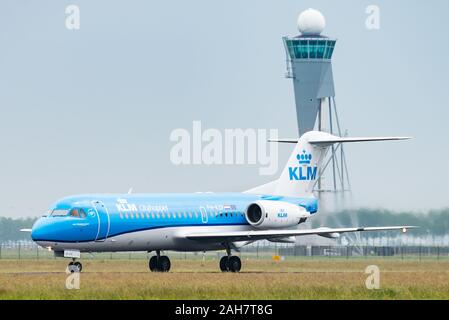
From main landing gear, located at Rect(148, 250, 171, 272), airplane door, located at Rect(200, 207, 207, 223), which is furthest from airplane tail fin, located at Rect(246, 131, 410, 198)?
main landing gear, located at Rect(148, 250, 171, 272)

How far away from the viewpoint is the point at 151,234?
6650 centimetres

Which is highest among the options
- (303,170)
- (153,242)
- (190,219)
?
(303,170)

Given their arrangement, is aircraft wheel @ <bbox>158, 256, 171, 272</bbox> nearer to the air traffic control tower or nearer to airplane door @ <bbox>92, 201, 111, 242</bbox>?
airplane door @ <bbox>92, 201, 111, 242</bbox>

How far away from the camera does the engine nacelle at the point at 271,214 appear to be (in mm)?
69750

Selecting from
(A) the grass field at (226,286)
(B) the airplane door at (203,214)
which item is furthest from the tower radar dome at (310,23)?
(A) the grass field at (226,286)

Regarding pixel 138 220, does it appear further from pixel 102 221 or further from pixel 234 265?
pixel 234 265

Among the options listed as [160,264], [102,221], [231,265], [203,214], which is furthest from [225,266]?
[102,221]

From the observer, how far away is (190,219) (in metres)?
68.4

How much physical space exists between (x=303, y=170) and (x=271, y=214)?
5.76 meters

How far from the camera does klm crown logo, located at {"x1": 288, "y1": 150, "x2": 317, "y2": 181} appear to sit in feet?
244

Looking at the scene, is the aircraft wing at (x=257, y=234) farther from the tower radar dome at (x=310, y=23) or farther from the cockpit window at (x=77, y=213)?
the tower radar dome at (x=310, y=23)
